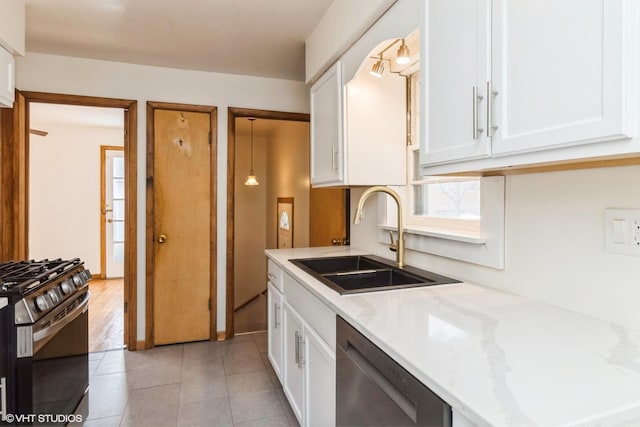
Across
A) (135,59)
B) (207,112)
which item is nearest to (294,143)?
(207,112)

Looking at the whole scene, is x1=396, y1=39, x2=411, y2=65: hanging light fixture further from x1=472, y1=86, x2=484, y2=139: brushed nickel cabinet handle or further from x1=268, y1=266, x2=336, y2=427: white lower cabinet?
x1=268, y1=266, x2=336, y2=427: white lower cabinet

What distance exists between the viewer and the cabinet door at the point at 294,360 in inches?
71.0

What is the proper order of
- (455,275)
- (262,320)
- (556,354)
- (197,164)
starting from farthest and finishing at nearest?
1. (262,320)
2. (197,164)
3. (455,275)
4. (556,354)

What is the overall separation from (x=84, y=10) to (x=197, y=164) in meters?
1.30

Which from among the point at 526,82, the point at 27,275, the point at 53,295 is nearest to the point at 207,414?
the point at 53,295

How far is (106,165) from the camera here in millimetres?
5855

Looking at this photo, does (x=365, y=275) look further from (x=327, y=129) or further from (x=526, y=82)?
(x=526, y=82)

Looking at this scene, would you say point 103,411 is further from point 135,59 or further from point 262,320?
point 262,320

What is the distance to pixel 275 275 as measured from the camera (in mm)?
2342

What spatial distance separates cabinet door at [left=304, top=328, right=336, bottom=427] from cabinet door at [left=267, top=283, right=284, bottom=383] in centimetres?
52

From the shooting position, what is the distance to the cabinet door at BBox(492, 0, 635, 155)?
0.74 m

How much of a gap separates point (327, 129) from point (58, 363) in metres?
1.81

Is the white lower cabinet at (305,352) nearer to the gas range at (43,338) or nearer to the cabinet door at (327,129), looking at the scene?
the cabinet door at (327,129)

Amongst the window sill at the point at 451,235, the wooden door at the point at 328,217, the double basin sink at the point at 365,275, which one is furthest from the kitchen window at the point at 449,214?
the wooden door at the point at 328,217
